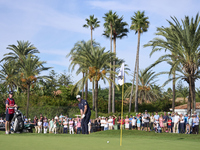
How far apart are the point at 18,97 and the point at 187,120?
112ft

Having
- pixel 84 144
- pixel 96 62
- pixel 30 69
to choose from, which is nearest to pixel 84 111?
pixel 84 144

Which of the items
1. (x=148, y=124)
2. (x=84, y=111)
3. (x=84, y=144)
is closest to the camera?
(x=84, y=144)

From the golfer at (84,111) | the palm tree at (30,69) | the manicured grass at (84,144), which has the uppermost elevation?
the palm tree at (30,69)

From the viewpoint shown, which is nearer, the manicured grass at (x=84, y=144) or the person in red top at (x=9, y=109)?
the manicured grass at (x=84, y=144)

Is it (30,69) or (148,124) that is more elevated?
(30,69)

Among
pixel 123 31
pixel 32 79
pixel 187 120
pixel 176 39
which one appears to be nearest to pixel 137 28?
pixel 123 31

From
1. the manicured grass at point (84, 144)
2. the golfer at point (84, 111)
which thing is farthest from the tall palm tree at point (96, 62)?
the manicured grass at point (84, 144)

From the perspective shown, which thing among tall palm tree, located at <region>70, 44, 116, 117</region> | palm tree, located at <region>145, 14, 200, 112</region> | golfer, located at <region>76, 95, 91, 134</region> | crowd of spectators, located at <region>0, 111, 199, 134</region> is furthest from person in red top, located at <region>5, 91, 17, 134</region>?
tall palm tree, located at <region>70, 44, 116, 117</region>

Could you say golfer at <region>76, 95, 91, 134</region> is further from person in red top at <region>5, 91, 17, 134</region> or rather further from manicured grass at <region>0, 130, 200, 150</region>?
manicured grass at <region>0, 130, 200, 150</region>

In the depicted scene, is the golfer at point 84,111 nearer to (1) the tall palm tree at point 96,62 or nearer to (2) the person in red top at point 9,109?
(2) the person in red top at point 9,109

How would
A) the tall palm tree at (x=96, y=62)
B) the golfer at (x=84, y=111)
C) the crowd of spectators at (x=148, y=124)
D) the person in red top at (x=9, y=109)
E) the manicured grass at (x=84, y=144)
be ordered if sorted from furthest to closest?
the tall palm tree at (x=96, y=62) → the crowd of spectators at (x=148, y=124) → the golfer at (x=84, y=111) → the person in red top at (x=9, y=109) → the manicured grass at (x=84, y=144)

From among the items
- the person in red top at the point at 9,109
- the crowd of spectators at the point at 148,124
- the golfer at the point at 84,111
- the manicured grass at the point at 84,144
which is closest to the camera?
the manicured grass at the point at 84,144

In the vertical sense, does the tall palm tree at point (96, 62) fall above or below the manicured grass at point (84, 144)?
above

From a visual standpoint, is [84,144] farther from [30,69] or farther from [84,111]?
[30,69]
